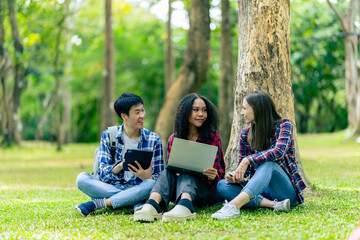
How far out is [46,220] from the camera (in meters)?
5.09

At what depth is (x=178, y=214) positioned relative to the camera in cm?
458

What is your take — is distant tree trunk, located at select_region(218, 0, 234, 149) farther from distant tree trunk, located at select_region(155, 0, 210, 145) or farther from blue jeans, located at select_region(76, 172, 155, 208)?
blue jeans, located at select_region(76, 172, 155, 208)

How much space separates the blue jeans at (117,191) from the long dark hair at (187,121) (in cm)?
61

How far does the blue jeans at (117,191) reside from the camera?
16.7 ft

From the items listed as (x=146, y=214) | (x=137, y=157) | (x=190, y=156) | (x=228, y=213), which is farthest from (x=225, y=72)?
(x=146, y=214)

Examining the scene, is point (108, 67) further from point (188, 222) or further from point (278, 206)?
point (188, 222)

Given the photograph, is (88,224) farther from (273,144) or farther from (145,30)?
(145,30)

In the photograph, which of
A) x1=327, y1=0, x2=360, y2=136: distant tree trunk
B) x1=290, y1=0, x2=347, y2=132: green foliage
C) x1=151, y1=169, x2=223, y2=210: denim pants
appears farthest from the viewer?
x1=290, y1=0, x2=347, y2=132: green foliage

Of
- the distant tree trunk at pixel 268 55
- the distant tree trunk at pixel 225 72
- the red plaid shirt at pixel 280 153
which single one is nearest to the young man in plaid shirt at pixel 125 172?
the red plaid shirt at pixel 280 153

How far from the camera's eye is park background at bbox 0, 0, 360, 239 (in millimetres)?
4641

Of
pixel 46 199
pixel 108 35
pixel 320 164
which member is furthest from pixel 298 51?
pixel 46 199

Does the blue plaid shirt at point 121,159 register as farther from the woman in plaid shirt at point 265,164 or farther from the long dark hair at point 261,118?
the long dark hair at point 261,118

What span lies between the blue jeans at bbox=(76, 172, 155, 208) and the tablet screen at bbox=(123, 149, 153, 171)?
21cm

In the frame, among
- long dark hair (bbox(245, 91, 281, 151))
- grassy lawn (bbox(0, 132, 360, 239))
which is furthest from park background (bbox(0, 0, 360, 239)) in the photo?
long dark hair (bbox(245, 91, 281, 151))
